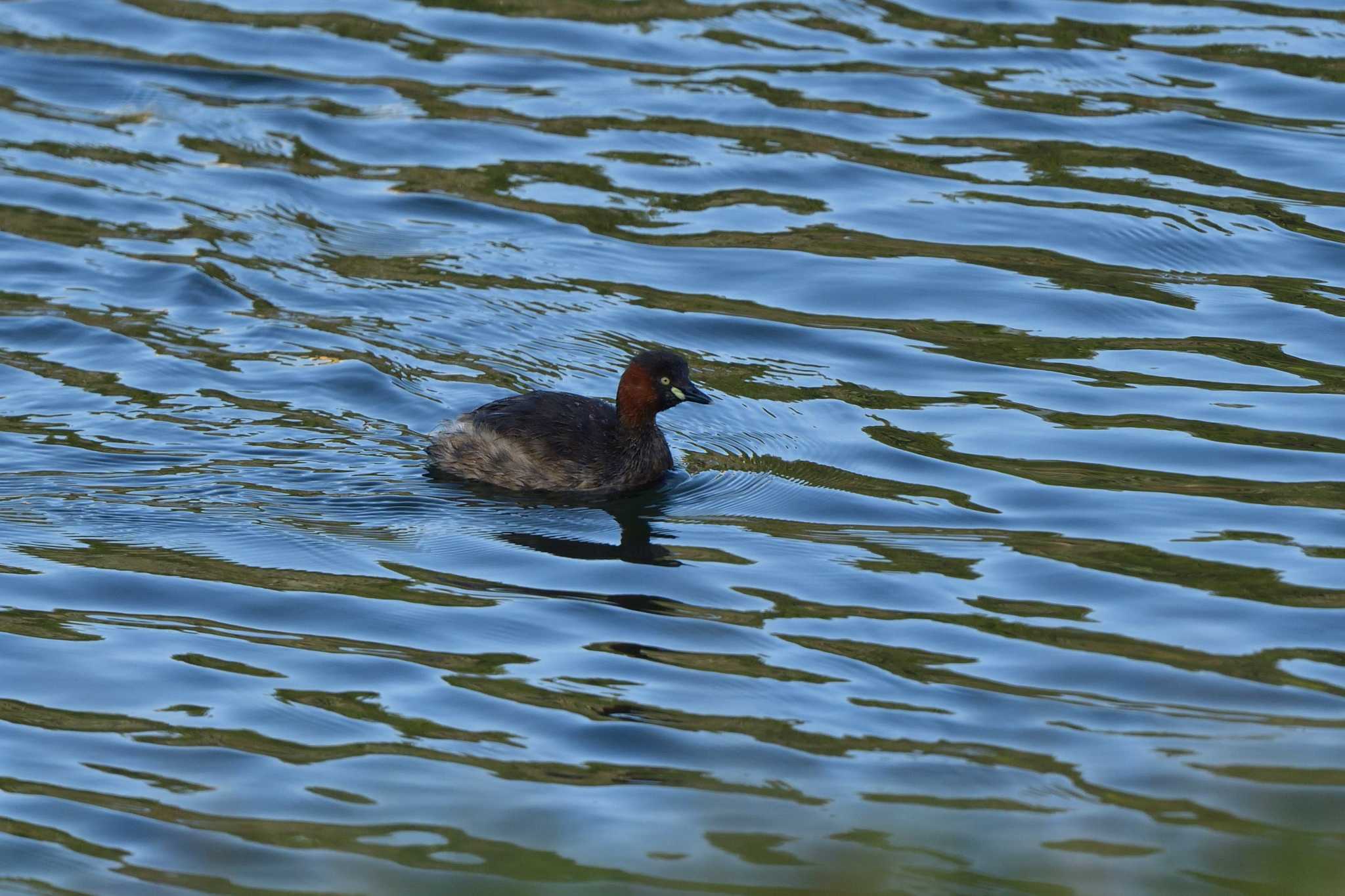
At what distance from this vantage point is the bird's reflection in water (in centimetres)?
965

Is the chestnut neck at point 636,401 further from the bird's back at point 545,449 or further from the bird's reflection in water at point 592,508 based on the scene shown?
the bird's reflection in water at point 592,508

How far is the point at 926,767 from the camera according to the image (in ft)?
23.6

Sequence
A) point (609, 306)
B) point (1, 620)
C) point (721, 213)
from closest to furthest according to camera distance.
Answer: point (1, 620), point (609, 306), point (721, 213)

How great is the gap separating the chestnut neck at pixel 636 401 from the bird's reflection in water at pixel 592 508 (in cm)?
37

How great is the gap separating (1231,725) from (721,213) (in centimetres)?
755

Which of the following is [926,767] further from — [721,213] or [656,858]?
[721,213]

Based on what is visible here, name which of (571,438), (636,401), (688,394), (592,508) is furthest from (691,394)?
(592,508)

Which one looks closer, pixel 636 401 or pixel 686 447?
pixel 636 401

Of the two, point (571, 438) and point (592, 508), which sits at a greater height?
point (571, 438)

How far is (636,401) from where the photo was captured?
1077 cm

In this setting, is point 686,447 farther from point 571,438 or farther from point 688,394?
point 571,438

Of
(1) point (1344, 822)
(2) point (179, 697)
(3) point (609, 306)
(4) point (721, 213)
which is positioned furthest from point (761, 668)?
(4) point (721, 213)

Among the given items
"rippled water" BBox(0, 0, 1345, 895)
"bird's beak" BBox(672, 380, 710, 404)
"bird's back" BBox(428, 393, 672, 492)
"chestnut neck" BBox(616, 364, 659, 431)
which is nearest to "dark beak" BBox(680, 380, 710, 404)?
"bird's beak" BBox(672, 380, 710, 404)

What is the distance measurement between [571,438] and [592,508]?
1.29ft
